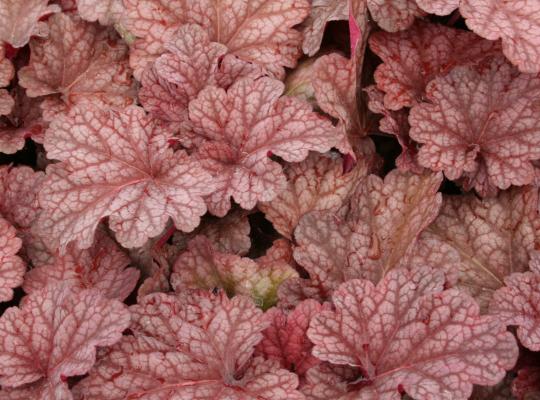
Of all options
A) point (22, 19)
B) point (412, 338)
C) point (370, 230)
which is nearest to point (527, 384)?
point (412, 338)

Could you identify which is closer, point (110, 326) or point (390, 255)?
point (110, 326)

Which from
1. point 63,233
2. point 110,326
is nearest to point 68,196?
point 63,233

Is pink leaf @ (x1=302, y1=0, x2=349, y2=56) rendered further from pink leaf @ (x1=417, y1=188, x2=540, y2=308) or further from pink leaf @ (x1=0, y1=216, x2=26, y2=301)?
pink leaf @ (x1=0, y1=216, x2=26, y2=301)

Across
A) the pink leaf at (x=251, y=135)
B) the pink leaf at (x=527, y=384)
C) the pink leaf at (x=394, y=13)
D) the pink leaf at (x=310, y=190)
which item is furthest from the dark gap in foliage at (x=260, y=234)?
the pink leaf at (x=527, y=384)

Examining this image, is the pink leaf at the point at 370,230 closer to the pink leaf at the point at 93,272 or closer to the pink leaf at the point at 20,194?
the pink leaf at the point at 93,272

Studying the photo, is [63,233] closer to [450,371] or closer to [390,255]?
[390,255]

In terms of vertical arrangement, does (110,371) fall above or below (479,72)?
below

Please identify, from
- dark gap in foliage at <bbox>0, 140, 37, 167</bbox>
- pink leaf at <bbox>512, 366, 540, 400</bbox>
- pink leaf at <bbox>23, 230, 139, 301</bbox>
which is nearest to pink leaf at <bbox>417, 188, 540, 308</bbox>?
pink leaf at <bbox>512, 366, 540, 400</bbox>
